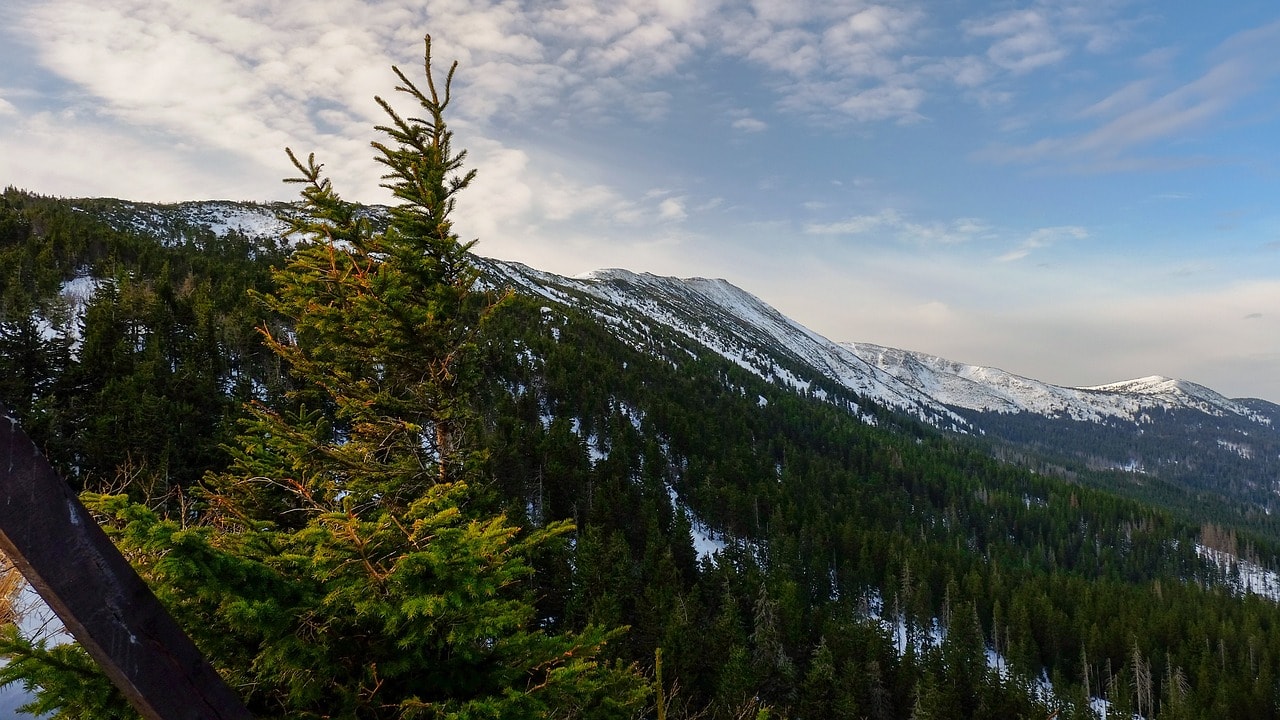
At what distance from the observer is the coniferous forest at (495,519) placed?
426 centimetres

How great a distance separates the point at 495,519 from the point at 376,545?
3.30 ft

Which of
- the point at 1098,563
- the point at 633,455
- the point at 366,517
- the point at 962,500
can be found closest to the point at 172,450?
the point at 366,517

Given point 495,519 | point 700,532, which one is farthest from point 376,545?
point 700,532

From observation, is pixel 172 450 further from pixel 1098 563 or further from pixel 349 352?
pixel 1098 563

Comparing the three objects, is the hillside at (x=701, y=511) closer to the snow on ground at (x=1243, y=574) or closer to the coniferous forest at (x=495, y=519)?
the coniferous forest at (x=495, y=519)

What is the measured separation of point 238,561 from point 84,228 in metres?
77.9

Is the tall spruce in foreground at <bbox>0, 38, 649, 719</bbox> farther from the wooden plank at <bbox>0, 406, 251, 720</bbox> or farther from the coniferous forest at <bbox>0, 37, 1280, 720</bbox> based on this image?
the wooden plank at <bbox>0, 406, 251, 720</bbox>

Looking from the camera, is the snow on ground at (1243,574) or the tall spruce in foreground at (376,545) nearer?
the tall spruce in foreground at (376,545)

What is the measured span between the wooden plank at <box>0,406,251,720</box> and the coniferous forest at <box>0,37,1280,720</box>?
1.37 m

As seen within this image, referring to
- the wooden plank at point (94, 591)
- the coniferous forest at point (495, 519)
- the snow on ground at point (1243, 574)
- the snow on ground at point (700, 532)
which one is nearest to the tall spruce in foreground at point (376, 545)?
the coniferous forest at point (495, 519)

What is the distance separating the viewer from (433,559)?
389 centimetres

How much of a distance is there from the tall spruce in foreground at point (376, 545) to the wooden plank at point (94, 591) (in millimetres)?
1358

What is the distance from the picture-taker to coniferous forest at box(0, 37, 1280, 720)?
4.26 m

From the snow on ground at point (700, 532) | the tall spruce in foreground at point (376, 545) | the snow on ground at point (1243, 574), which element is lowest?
the snow on ground at point (1243, 574)
